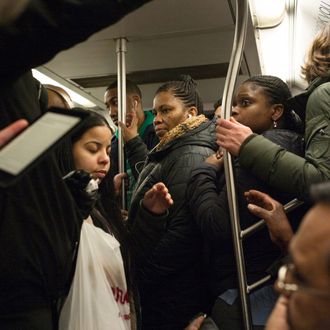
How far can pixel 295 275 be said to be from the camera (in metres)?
0.55

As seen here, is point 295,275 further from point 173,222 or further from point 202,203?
point 173,222

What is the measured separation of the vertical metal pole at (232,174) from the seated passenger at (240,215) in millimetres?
74

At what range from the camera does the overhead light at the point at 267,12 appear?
2.89 meters

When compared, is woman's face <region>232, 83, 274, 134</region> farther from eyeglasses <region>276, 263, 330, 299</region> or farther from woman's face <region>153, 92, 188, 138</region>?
eyeglasses <region>276, 263, 330, 299</region>

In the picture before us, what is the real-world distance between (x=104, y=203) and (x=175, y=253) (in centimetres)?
32

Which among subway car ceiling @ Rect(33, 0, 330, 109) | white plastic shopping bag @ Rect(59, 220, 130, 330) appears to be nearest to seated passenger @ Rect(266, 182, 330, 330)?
white plastic shopping bag @ Rect(59, 220, 130, 330)

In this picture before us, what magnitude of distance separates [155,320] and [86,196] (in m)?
0.76

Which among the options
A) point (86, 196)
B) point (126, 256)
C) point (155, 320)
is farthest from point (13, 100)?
point (155, 320)

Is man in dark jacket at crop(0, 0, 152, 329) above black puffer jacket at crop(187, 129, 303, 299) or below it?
above

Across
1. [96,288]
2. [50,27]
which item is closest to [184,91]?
[96,288]

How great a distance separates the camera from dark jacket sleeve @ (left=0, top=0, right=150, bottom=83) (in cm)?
84

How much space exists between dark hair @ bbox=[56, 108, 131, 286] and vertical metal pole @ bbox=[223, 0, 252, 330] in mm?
384

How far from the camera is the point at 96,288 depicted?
1299 mm

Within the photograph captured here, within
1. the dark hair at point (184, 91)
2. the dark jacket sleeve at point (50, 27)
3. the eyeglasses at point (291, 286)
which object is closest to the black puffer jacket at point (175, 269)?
the dark hair at point (184, 91)
